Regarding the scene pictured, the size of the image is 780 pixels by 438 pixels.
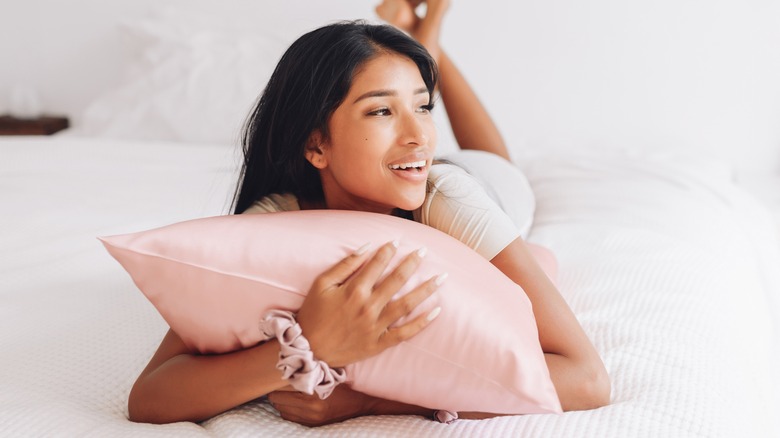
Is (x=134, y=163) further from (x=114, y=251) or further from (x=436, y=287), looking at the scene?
(x=436, y=287)

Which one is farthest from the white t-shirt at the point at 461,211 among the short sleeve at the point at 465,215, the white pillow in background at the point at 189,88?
the white pillow in background at the point at 189,88

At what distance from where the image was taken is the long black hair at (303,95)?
1.02m

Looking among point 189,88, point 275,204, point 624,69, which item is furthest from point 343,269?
point 624,69

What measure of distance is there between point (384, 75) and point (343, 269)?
0.35 meters

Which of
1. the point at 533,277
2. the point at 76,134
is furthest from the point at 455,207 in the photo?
the point at 76,134

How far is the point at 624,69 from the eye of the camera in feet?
7.96

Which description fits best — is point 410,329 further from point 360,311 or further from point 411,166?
point 411,166

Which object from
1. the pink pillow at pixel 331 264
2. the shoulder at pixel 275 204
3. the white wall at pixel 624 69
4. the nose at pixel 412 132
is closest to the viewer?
the pink pillow at pixel 331 264

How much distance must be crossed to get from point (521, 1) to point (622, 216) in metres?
1.10

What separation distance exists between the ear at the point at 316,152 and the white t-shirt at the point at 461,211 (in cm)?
10

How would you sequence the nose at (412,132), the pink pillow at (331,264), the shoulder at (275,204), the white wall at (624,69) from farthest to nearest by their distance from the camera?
the white wall at (624,69)
the shoulder at (275,204)
the nose at (412,132)
the pink pillow at (331,264)

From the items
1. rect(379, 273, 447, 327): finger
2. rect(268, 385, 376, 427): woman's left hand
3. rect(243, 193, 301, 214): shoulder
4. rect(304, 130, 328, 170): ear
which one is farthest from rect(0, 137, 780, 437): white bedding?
rect(304, 130, 328, 170): ear

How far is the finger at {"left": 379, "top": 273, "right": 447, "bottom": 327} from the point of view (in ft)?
2.52

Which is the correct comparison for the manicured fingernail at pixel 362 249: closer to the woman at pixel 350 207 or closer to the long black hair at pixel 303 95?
the woman at pixel 350 207
